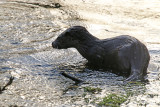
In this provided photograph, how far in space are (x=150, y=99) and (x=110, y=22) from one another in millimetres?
4719

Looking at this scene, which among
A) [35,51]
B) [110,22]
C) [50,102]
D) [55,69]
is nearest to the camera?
[50,102]

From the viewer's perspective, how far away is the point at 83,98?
481 centimetres

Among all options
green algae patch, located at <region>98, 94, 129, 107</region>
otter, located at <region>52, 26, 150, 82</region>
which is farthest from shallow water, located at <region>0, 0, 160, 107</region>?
otter, located at <region>52, 26, 150, 82</region>

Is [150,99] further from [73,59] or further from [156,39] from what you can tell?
[156,39]

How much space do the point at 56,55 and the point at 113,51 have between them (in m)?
1.27

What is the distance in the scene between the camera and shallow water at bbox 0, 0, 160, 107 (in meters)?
4.88

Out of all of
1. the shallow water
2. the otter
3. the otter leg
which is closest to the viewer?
the shallow water

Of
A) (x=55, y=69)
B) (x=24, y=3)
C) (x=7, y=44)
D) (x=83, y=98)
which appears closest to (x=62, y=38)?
(x=55, y=69)

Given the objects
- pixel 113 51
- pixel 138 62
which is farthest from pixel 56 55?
pixel 138 62

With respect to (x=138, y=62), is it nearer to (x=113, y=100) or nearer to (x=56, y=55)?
(x=113, y=100)

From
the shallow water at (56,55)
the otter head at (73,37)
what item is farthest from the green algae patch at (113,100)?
the otter head at (73,37)

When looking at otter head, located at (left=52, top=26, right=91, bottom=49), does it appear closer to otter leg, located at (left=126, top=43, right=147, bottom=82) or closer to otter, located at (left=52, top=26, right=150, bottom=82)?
otter, located at (left=52, top=26, right=150, bottom=82)

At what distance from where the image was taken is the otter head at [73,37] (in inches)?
248

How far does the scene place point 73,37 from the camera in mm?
6344
